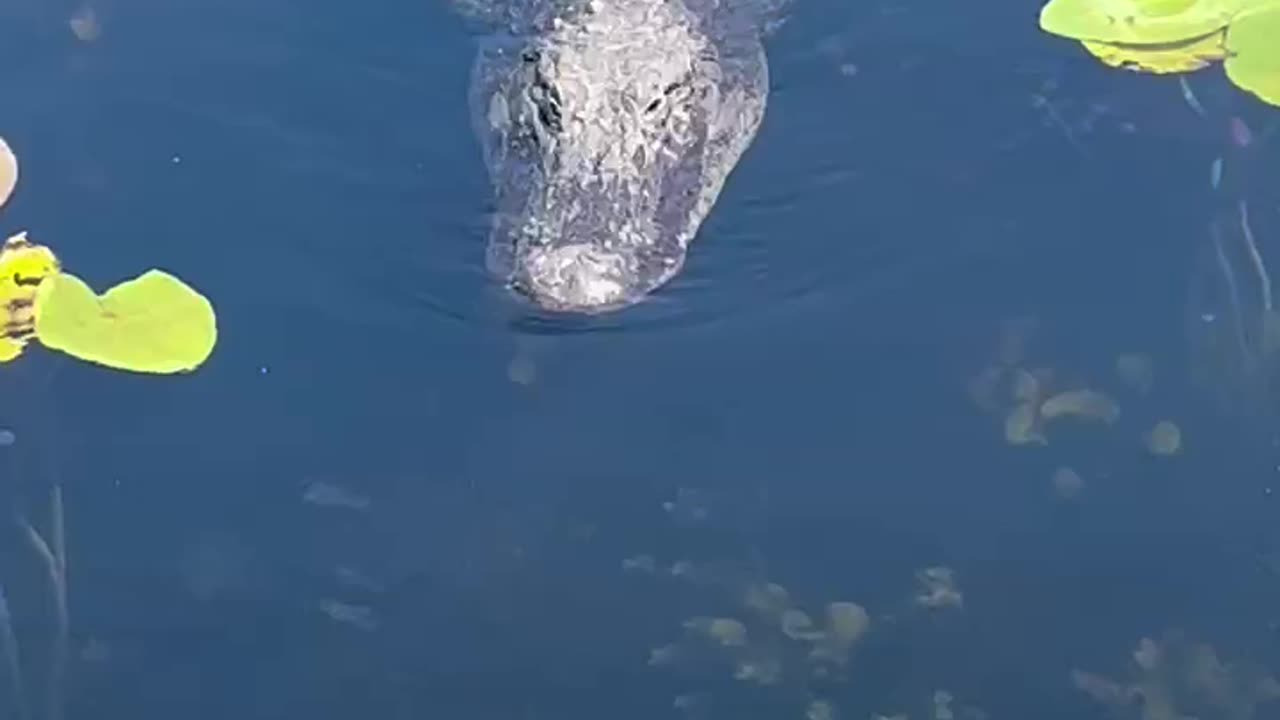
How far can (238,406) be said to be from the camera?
197 inches

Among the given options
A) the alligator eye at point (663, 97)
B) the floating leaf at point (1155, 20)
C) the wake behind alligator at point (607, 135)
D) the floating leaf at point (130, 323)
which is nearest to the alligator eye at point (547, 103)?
the wake behind alligator at point (607, 135)

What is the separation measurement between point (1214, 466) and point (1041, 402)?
1.39 feet

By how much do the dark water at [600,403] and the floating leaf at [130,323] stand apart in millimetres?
57

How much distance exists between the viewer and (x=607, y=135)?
18.4 ft

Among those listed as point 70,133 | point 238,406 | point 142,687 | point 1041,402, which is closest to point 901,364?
point 1041,402

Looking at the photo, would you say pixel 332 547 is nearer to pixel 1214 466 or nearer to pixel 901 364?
pixel 901 364

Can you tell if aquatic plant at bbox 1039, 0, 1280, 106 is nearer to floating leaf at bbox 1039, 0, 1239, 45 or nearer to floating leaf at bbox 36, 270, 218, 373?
floating leaf at bbox 1039, 0, 1239, 45

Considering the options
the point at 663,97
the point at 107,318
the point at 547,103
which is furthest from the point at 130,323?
the point at 663,97

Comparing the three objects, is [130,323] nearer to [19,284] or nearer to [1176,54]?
[19,284]

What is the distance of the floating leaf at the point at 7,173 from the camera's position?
18.5ft

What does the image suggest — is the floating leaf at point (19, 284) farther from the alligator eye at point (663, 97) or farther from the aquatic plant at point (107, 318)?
the alligator eye at point (663, 97)

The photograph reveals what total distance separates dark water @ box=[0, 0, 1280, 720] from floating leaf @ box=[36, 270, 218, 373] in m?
0.06

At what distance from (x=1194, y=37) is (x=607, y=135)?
5.30ft

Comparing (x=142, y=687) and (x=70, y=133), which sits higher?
(x=70, y=133)
